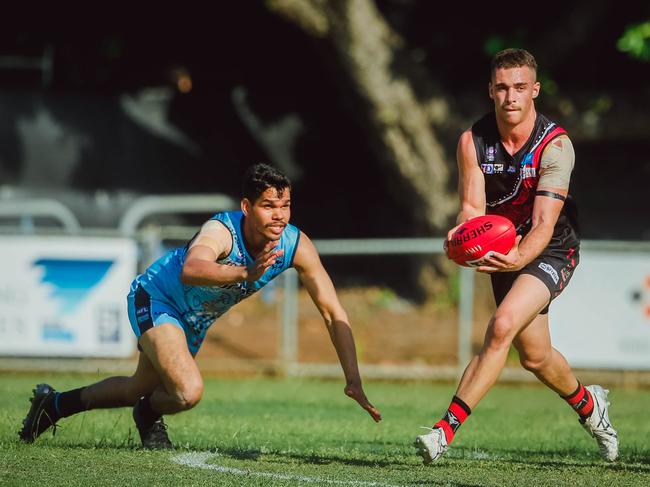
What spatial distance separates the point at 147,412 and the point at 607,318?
7.31m

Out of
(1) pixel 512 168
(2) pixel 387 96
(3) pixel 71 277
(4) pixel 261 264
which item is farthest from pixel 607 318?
(4) pixel 261 264

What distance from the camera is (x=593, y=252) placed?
43.0 ft

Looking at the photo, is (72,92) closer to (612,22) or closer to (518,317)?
(612,22)

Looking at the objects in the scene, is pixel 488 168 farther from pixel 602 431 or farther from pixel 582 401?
pixel 602 431

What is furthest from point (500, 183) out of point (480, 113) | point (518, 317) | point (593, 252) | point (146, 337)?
point (480, 113)

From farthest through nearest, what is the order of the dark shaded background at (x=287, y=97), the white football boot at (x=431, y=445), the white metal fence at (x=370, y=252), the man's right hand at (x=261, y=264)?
1. the dark shaded background at (x=287, y=97)
2. the white metal fence at (x=370, y=252)
3. the white football boot at (x=431, y=445)
4. the man's right hand at (x=261, y=264)

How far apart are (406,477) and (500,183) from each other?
69.9 inches

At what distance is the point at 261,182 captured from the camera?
21.0ft

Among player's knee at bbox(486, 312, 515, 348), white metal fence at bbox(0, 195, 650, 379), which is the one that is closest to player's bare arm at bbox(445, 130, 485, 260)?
player's knee at bbox(486, 312, 515, 348)

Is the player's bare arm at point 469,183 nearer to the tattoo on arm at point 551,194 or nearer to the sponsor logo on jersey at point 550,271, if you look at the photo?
the tattoo on arm at point 551,194

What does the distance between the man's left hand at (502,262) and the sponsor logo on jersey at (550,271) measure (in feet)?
1.36

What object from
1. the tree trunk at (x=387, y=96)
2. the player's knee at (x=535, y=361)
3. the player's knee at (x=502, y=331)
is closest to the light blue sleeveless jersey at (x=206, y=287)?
the player's knee at (x=502, y=331)

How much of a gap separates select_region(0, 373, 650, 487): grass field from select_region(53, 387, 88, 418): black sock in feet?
0.65

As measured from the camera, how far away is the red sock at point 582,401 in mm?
7011
